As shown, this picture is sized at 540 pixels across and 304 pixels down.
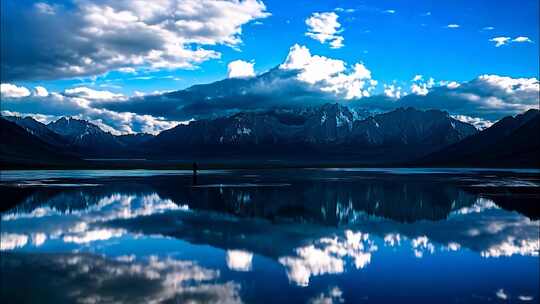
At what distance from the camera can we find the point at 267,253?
21.4 meters

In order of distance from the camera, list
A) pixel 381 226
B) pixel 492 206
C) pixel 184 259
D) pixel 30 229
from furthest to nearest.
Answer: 1. pixel 492 206
2. pixel 381 226
3. pixel 30 229
4. pixel 184 259

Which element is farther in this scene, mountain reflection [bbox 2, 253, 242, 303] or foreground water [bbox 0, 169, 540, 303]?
foreground water [bbox 0, 169, 540, 303]

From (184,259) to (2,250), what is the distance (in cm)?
840

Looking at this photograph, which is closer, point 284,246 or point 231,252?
point 231,252

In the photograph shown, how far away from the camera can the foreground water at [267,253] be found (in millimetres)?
15164

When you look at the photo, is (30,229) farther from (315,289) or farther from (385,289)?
(385,289)

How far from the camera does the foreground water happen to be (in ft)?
49.8

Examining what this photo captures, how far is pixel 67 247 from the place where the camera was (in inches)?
886

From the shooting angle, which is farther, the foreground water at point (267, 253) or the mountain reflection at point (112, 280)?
the foreground water at point (267, 253)

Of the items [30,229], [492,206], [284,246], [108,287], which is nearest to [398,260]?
[284,246]

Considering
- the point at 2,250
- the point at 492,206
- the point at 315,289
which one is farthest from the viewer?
the point at 492,206

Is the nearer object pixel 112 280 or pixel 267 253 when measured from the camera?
pixel 112 280

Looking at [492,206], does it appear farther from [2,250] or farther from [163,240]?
[2,250]

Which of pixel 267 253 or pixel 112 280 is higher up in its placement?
pixel 112 280
